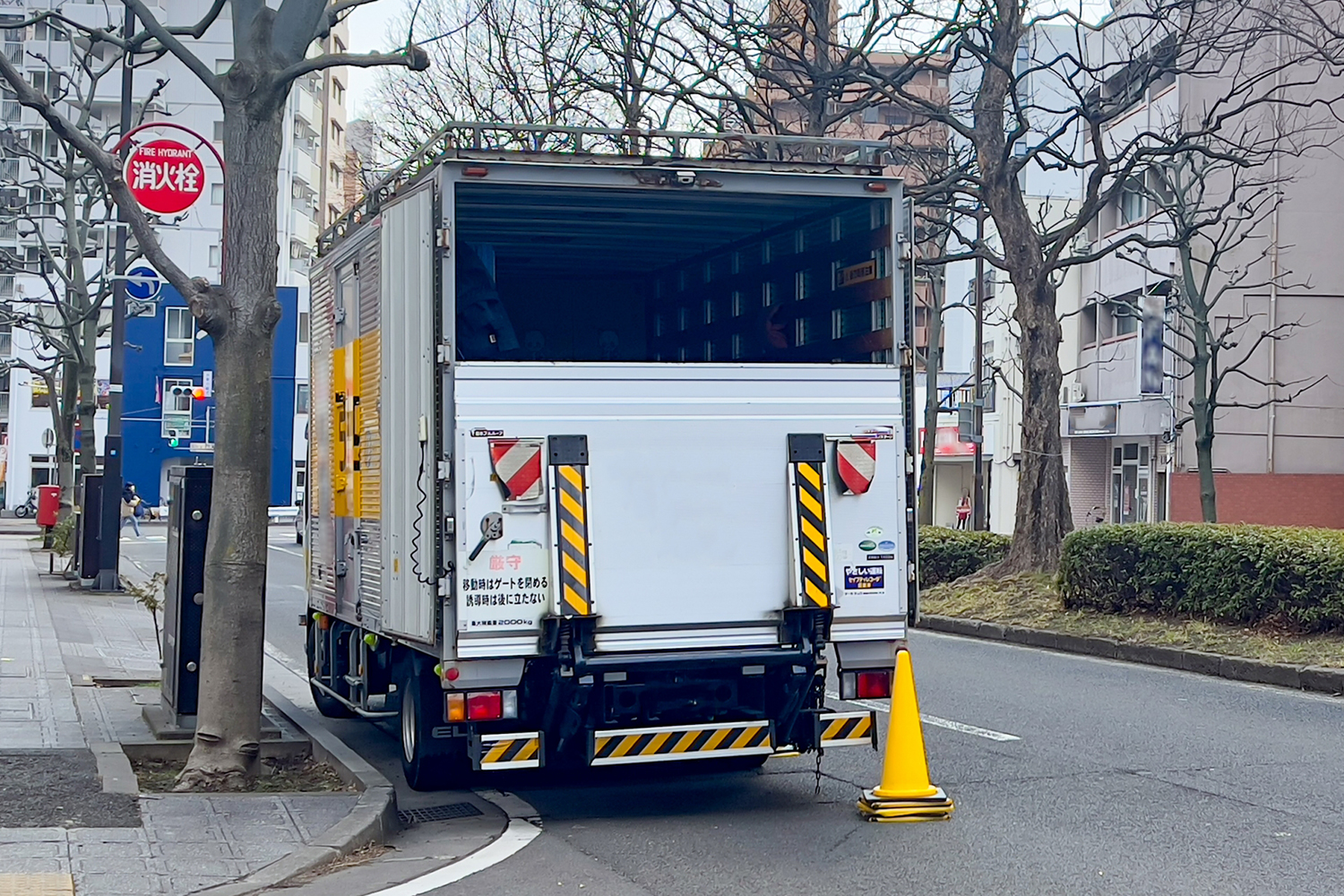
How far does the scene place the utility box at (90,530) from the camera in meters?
24.4

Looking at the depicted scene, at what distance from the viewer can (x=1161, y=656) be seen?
15.2 meters

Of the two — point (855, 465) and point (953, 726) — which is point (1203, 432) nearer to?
point (953, 726)

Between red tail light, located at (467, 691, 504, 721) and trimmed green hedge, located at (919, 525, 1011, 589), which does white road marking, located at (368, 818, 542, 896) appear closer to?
red tail light, located at (467, 691, 504, 721)

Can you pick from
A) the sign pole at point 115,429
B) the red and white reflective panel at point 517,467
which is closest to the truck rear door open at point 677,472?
the red and white reflective panel at point 517,467

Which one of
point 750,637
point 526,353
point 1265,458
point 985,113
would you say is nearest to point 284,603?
point 985,113

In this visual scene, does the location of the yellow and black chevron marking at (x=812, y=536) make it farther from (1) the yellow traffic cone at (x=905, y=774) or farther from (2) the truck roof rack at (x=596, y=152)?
(2) the truck roof rack at (x=596, y=152)

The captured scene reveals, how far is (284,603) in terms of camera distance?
24609 mm

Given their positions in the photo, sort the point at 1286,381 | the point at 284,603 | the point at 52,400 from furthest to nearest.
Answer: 1. the point at 52,400
2. the point at 1286,381
3. the point at 284,603

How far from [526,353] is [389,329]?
257cm

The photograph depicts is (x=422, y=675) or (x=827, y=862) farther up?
Result: (x=422, y=675)

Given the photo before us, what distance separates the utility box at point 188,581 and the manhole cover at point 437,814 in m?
2.54

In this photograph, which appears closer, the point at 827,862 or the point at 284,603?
the point at 827,862

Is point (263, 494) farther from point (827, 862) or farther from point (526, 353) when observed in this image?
point (827, 862)

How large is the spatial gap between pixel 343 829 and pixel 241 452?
252 centimetres
